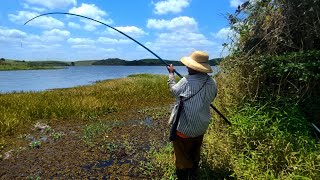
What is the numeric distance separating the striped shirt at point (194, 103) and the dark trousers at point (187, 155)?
23 centimetres

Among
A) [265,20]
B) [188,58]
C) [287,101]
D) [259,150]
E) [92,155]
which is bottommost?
[92,155]

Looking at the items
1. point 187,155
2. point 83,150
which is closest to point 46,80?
point 83,150

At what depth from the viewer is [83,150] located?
358 inches

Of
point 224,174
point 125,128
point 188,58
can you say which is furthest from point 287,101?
point 125,128

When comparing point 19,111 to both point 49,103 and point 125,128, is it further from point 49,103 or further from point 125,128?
point 125,128

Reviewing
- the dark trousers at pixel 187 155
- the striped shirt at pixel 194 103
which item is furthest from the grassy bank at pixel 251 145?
the striped shirt at pixel 194 103

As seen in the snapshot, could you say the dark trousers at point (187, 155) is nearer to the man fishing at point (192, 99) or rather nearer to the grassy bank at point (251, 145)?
the man fishing at point (192, 99)

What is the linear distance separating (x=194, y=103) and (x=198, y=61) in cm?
70

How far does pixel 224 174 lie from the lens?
6.09m

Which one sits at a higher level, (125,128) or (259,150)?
(259,150)

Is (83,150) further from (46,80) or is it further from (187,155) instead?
(46,80)

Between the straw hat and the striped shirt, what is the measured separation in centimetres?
16

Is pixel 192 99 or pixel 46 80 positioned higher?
pixel 192 99

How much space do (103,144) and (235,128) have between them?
4415mm
